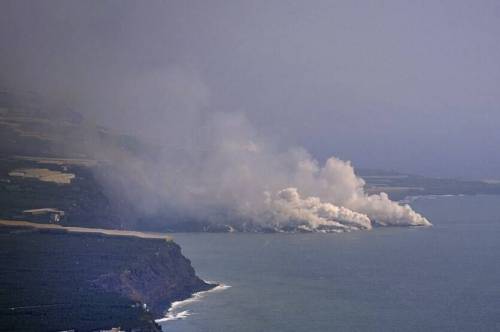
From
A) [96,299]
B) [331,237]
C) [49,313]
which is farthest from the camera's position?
[331,237]

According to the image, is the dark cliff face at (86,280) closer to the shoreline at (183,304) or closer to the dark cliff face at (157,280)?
the dark cliff face at (157,280)

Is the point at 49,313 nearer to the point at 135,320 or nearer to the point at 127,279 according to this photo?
the point at 135,320

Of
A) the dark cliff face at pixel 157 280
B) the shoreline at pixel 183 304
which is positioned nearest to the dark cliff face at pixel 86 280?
the dark cliff face at pixel 157 280

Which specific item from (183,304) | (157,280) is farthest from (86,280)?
Result: (157,280)

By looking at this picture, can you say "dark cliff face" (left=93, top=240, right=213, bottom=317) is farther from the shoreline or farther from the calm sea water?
the calm sea water

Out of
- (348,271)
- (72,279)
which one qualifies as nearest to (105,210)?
(348,271)
